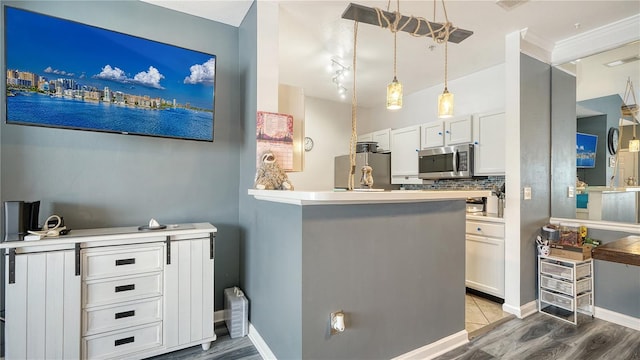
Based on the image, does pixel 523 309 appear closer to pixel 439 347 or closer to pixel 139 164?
pixel 439 347

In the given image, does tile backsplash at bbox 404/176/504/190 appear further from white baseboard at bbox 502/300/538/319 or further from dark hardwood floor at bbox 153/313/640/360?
dark hardwood floor at bbox 153/313/640/360

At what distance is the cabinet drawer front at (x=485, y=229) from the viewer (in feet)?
9.64

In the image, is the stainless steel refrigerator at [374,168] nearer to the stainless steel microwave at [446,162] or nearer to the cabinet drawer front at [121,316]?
the stainless steel microwave at [446,162]

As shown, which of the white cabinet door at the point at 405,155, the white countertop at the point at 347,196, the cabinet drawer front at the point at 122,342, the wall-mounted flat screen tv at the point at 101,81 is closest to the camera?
the white countertop at the point at 347,196

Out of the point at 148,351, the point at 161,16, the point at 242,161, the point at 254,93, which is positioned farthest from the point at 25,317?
the point at 161,16

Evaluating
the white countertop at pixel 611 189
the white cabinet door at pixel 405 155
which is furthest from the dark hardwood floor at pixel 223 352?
the white countertop at pixel 611 189

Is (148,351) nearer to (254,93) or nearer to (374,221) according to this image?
(374,221)

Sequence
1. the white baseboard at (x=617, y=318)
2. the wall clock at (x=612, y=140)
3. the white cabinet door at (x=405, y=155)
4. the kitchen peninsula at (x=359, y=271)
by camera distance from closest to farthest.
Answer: the kitchen peninsula at (x=359, y=271) < the white baseboard at (x=617, y=318) < the wall clock at (x=612, y=140) < the white cabinet door at (x=405, y=155)

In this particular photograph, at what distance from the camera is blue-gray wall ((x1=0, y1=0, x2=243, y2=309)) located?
6.42 feet

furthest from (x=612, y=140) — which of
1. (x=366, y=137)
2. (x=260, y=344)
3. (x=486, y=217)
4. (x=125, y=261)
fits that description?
(x=125, y=261)

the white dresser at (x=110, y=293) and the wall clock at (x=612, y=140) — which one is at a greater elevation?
the wall clock at (x=612, y=140)

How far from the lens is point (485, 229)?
3080mm

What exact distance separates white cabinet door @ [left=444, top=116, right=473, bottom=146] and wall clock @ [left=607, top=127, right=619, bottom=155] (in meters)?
1.20

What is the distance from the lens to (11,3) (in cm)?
188
